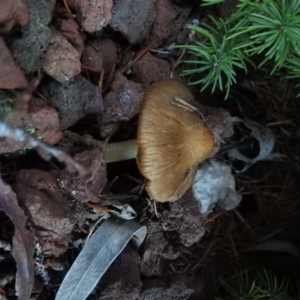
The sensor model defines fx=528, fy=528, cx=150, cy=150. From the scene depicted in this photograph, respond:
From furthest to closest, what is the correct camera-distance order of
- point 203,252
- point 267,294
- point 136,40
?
point 203,252 → point 267,294 → point 136,40

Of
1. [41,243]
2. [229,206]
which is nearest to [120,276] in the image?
[41,243]

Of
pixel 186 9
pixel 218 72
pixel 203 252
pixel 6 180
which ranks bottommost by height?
pixel 203 252

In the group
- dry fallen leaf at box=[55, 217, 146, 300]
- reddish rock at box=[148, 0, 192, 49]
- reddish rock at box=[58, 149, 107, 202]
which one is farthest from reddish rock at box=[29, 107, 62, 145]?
reddish rock at box=[148, 0, 192, 49]

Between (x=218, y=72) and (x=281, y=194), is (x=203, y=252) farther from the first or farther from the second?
(x=218, y=72)

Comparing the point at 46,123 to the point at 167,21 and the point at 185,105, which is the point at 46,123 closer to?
the point at 185,105

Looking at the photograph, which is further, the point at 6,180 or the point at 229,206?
the point at 229,206

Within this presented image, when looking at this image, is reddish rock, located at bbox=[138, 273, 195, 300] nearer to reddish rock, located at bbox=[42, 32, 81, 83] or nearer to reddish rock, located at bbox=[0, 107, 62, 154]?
reddish rock, located at bbox=[0, 107, 62, 154]

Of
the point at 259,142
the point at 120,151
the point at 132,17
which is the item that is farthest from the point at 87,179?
the point at 259,142
